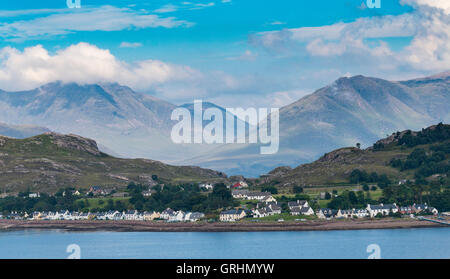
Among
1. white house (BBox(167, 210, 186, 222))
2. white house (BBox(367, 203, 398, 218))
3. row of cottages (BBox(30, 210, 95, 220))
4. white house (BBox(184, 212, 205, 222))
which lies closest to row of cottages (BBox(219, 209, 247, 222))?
white house (BBox(184, 212, 205, 222))

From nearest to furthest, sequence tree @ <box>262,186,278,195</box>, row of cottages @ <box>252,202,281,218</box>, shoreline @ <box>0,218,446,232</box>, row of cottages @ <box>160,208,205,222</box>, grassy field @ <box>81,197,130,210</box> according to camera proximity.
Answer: shoreline @ <box>0,218,446,232</box>
row of cottages @ <box>252,202,281,218</box>
row of cottages @ <box>160,208,205,222</box>
grassy field @ <box>81,197,130,210</box>
tree @ <box>262,186,278,195</box>

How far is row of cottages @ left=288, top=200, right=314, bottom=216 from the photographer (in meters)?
133

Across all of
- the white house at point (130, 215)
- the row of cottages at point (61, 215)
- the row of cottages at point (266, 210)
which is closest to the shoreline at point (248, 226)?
the white house at point (130, 215)

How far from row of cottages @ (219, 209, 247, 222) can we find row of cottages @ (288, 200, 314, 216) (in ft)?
30.9

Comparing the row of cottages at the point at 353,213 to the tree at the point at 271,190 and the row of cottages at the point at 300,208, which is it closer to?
the row of cottages at the point at 300,208

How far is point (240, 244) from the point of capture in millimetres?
101375

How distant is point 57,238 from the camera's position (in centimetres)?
12275

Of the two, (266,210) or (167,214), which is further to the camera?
(167,214)

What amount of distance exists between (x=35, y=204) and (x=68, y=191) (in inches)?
504

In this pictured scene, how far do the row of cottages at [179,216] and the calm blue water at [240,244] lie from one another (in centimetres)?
1461

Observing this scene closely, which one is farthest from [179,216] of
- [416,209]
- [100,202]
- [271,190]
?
[416,209]

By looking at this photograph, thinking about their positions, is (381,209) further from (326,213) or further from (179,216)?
(179,216)

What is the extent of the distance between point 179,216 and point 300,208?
2559 cm

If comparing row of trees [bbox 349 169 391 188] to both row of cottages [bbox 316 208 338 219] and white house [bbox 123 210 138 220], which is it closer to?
row of cottages [bbox 316 208 338 219]
